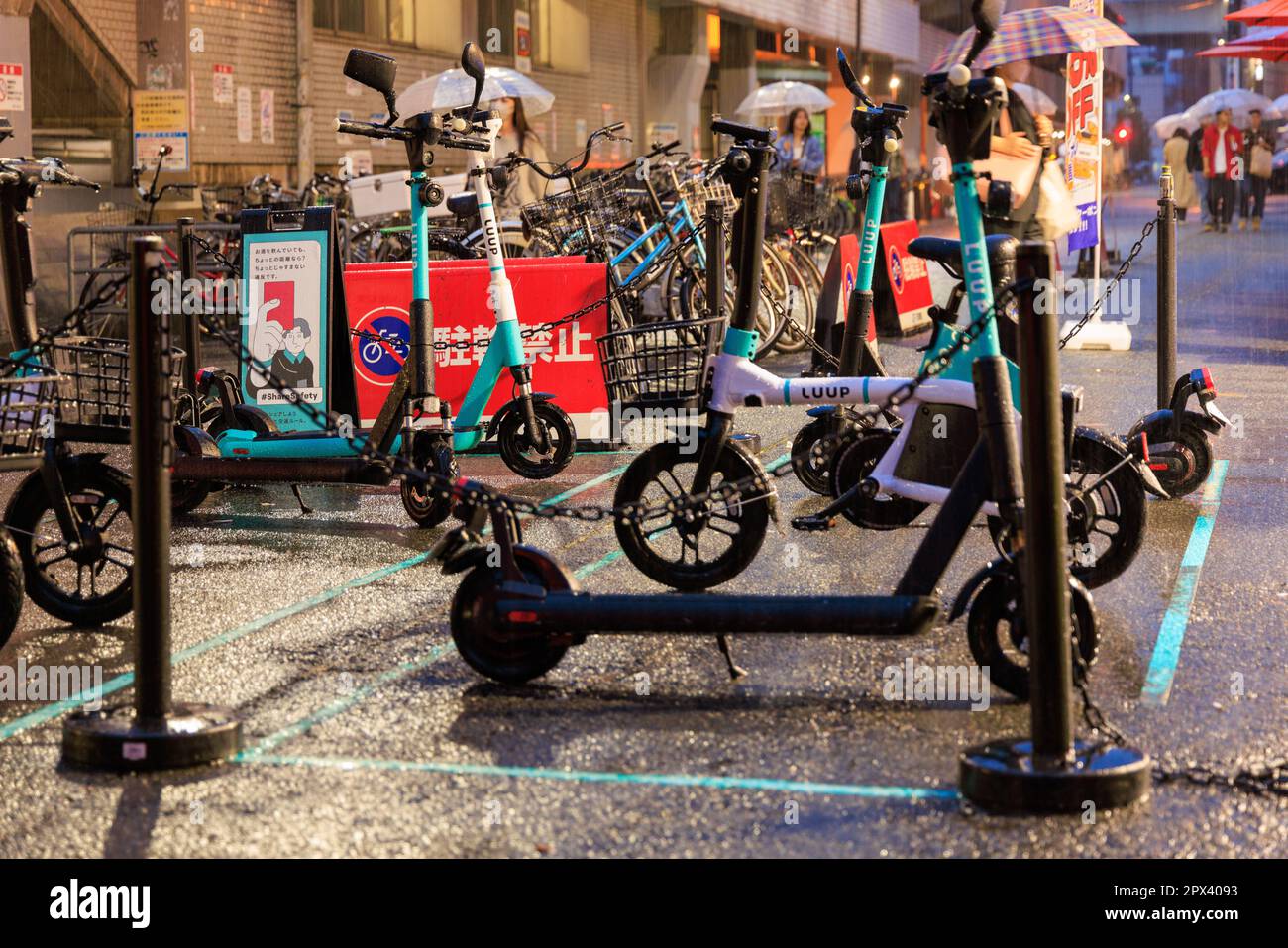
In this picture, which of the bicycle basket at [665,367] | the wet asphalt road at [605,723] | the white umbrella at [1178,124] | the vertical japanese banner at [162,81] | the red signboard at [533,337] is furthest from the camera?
the white umbrella at [1178,124]

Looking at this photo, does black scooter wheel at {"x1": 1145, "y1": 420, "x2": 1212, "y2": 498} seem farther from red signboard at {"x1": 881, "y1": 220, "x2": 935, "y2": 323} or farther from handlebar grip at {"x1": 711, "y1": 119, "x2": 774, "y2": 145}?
red signboard at {"x1": 881, "y1": 220, "x2": 935, "y2": 323}

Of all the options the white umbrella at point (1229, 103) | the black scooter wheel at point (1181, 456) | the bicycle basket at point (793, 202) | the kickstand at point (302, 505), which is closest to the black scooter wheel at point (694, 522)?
the kickstand at point (302, 505)

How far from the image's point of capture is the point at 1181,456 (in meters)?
8.20

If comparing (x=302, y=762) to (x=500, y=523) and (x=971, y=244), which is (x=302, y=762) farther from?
(x=971, y=244)

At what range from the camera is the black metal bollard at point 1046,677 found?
13.7 feet

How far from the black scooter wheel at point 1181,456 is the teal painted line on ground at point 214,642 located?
340 cm

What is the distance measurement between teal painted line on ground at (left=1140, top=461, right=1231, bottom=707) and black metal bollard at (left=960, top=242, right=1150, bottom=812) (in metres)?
0.96

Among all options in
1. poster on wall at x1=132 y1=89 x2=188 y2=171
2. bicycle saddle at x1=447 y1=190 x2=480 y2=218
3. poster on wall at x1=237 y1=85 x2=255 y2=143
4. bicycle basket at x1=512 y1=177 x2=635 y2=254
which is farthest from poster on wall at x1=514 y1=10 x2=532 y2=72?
Answer: bicycle saddle at x1=447 y1=190 x2=480 y2=218

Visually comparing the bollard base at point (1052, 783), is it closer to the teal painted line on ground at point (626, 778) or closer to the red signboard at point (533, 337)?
the teal painted line on ground at point (626, 778)

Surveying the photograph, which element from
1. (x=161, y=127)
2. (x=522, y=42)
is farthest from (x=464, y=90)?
(x=522, y=42)

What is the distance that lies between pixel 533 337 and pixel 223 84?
1254 centimetres

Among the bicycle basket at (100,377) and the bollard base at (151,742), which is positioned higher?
the bicycle basket at (100,377)

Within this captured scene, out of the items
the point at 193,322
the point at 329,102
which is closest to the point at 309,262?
the point at 193,322

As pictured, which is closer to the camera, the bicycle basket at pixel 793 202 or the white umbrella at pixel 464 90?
the bicycle basket at pixel 793 202
